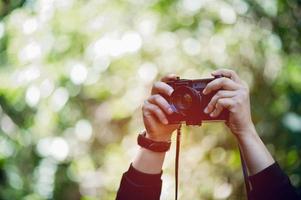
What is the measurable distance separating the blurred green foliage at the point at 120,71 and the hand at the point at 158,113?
112 centimetres

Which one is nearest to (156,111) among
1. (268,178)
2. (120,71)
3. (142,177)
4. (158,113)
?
(158,113)

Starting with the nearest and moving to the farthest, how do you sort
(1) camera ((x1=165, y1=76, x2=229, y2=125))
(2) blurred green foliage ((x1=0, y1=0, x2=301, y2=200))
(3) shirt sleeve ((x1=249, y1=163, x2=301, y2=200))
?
(3) shirt sleeve ((x1=249, y1=163, x2=301, y2=200)), (1) camera ((x1=165, y1=76, x2=229, y2=125)), (2) blurred green foliage ((x1=0, y1=0, x2=301, y2=200))

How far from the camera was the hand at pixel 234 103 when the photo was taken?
898mm

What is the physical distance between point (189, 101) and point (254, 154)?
0.15 meters

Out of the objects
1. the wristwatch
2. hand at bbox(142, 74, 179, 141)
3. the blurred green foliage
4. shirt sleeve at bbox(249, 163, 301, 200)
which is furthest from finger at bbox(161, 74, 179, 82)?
the blurred green foliage

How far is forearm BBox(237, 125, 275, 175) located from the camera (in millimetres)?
75

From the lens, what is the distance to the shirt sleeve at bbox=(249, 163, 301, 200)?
0.84 metres

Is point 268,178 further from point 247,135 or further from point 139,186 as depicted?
→ point 139,186

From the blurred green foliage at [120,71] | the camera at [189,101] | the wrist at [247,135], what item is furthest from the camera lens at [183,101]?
the blurred green foliage at [120,71]

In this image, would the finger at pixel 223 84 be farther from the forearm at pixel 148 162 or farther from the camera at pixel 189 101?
the forearm at pixel 148 162

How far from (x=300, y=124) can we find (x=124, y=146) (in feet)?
3.26

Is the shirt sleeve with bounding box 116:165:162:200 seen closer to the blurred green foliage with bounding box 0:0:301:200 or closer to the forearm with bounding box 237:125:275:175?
the forearm with bounding box 237:125:275:175

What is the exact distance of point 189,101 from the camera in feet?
3.18

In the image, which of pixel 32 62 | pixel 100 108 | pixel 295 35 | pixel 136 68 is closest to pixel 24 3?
pixel 32 62
